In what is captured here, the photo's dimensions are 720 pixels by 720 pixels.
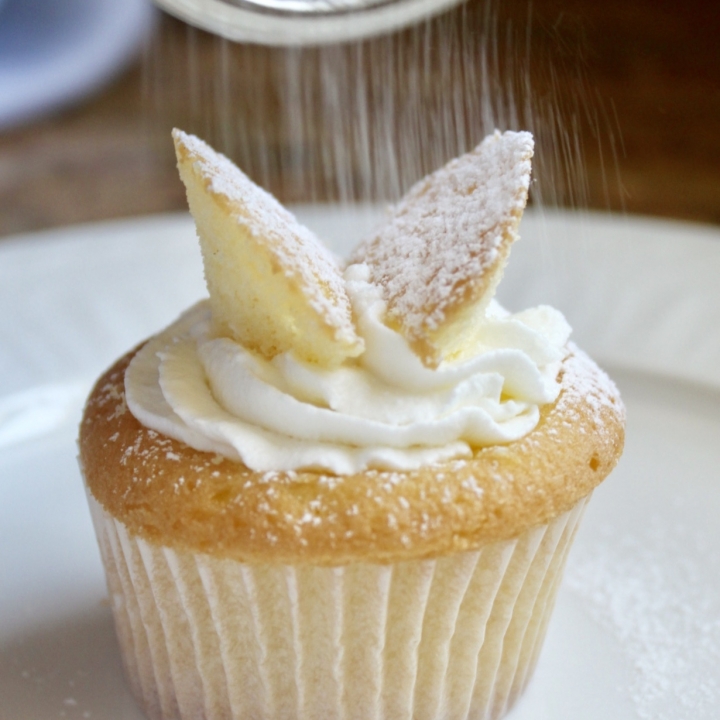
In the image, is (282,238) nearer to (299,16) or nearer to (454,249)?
(454,249)

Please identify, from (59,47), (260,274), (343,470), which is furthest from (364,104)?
(59,47)

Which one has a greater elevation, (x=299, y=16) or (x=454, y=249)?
(x=299, y=16)

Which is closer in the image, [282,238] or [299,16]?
[282,238]

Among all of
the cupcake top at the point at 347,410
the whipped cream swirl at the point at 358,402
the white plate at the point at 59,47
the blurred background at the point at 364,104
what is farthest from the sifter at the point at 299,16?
the white plate at the point at 59,47

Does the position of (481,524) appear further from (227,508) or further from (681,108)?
(681,108)

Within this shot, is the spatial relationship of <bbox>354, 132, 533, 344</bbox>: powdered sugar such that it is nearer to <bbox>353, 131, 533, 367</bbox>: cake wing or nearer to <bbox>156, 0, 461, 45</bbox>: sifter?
<bbox>353, 131, 533, 367</bbox>: cake wing

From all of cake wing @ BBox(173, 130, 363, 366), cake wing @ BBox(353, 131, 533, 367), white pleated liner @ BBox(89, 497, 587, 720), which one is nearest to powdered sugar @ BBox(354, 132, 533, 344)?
cake wing @ BBox(353, 131, 533, 367)

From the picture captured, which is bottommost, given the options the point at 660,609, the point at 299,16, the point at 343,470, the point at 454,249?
the point at 660,609

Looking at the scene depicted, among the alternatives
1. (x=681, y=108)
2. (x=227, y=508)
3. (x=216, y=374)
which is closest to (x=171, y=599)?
(x=227, y=508)

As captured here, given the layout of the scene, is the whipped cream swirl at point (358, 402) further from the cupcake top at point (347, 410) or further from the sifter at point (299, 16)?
the sifter at point (299, 16)
